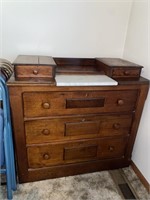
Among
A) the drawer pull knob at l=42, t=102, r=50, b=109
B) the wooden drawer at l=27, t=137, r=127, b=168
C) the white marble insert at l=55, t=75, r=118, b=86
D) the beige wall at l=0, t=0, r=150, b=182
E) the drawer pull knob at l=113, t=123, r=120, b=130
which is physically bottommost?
the wooden drawer at l=27, t=137, r=127, b=168

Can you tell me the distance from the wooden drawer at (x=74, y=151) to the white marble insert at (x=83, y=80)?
1.73 ft

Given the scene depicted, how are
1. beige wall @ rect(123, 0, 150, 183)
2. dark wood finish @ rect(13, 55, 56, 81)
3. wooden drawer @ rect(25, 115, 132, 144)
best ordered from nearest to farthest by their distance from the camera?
dark wood finish @ rect(13, 55, 56, 81)
wooden drawer @ rect(25, 115, 132, 144)
beige wall @ rect(123, 0, 150, 183)

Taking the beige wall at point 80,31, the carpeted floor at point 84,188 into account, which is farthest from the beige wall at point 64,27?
the carpeted floor at point 84,188

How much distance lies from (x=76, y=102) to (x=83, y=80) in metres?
0.17

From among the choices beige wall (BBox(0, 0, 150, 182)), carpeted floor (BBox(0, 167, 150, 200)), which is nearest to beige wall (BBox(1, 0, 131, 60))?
beige wall (BBox(0, 0, 150, 182))

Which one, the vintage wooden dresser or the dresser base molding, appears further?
the dresser base molding

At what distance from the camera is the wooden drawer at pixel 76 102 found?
122 cm

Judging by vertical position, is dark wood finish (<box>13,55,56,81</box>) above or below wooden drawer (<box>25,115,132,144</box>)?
above

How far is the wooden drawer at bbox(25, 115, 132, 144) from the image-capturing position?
4.32 feet

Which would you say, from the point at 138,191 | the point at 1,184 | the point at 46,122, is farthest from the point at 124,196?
the point at 1,184

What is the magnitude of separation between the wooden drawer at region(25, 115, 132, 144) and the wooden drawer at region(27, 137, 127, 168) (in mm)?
70

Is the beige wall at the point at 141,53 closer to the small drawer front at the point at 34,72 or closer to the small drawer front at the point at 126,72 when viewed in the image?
the small drawer front at the point at 126,72

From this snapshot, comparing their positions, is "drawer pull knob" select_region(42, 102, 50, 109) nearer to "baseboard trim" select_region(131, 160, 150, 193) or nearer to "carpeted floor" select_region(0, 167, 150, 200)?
"carpeted floor" select_region(0, 167, 150, 200)

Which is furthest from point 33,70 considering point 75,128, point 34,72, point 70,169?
point 70,169
